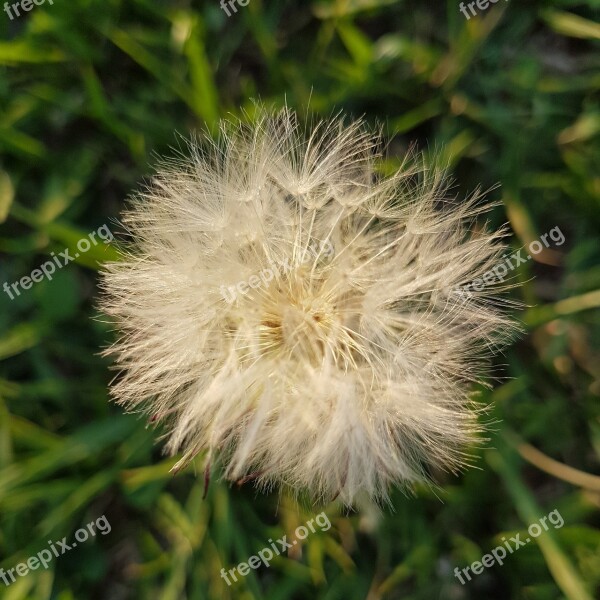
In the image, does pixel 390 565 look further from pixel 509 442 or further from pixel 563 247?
pixel 563 247

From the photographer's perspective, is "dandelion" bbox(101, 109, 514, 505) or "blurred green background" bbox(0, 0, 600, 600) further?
"blurred green background" bbox(0, 0, 600, 600)

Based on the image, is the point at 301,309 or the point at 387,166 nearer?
the point at 301,309

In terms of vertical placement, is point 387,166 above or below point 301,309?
above

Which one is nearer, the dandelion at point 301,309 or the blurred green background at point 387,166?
the dandelion at point 301,309

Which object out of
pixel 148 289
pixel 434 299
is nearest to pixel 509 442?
pixel 434 299
